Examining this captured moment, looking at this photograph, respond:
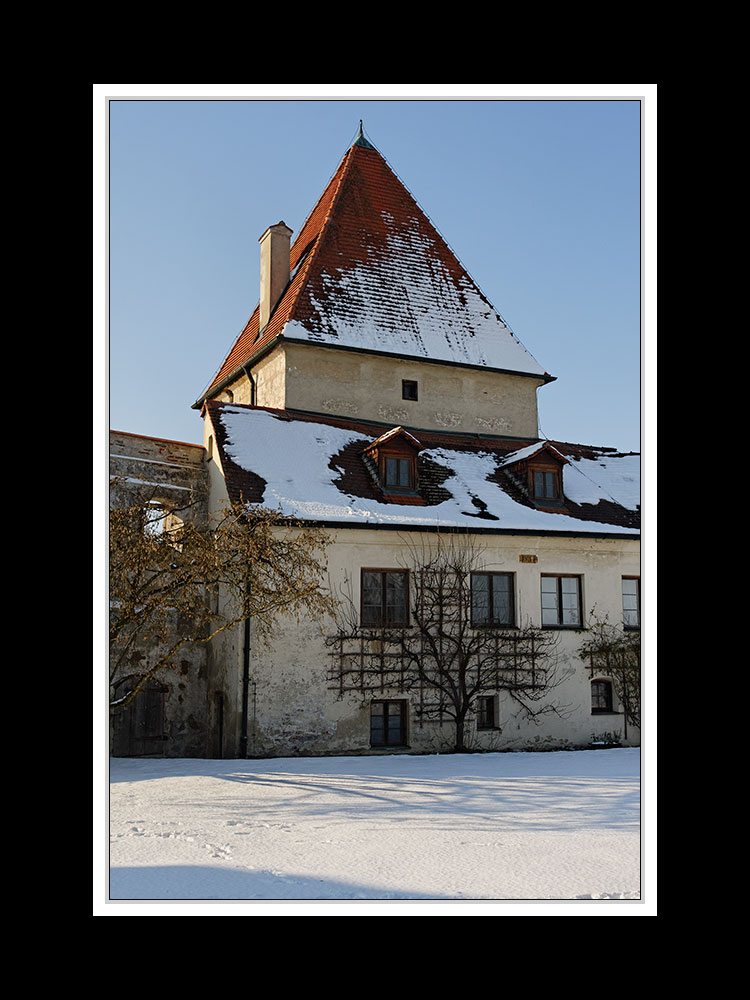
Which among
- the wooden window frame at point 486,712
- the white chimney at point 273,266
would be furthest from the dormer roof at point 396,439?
the white chimney at point 273,266

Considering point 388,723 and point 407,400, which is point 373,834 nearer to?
point 388,723

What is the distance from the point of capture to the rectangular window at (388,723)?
1681 cm

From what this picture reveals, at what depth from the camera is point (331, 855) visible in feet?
26.6

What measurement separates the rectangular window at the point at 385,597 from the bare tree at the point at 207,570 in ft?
2.96

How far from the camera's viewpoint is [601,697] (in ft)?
61.2

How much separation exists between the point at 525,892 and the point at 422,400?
17.4 m

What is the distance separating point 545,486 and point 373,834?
12142 mm

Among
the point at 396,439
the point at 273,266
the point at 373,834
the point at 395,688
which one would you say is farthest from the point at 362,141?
the point at 373,834

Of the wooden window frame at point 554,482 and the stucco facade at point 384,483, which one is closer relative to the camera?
the stucco facade at point 384,483

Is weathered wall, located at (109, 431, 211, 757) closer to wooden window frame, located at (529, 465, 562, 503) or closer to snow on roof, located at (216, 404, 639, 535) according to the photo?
snow on roof, located at (216, 404, 639, 535)

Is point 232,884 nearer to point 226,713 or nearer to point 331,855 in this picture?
point 331,855

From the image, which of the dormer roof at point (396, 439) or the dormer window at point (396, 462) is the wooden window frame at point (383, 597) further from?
the dormer roof at point (396, 439)
